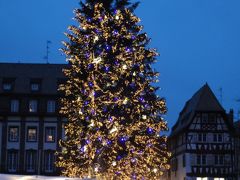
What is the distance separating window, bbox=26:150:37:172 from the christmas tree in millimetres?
27200

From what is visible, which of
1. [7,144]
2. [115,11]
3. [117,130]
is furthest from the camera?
[7,144]

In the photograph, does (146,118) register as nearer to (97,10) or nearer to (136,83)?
(136,83)

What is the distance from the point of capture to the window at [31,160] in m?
59.0

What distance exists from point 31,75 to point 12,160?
921 cm

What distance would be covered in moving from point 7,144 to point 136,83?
31.1 metres

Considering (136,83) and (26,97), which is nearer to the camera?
(136,83)

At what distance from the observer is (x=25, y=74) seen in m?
63.2

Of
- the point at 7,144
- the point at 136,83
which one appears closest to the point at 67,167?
the point at 136,83

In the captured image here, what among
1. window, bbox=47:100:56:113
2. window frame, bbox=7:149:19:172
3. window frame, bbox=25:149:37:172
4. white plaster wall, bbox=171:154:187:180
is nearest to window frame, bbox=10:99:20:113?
window, bbox=47:100:56:113

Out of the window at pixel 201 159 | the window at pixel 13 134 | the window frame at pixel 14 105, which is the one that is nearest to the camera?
the window at pixel 13 134

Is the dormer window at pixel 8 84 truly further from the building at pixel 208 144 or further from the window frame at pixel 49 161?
the building at pixel 208 144

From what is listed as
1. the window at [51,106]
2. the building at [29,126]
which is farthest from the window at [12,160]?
the window at [51,106]

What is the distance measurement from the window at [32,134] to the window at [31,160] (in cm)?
119

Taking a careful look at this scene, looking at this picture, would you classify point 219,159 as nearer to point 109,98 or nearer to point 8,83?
point 8,83
